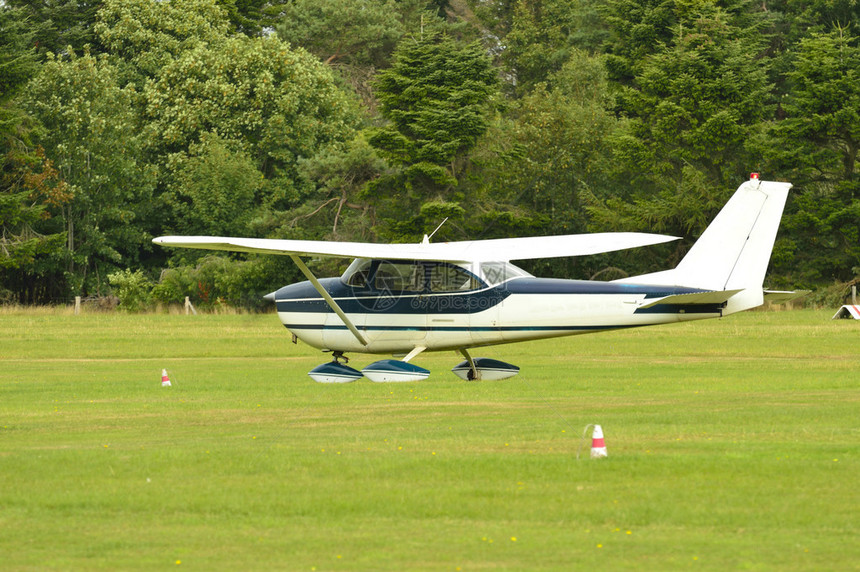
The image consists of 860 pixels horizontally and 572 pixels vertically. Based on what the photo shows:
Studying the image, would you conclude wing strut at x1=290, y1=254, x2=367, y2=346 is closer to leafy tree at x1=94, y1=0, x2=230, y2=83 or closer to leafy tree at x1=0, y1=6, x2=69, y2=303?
leafy tree at x1=0, y1=6, x2=69, y2=303

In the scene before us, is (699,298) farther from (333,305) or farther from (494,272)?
(333,305)

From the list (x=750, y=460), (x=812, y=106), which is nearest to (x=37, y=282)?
(x=812, y=106)

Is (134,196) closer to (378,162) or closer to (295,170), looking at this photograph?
(295,170)

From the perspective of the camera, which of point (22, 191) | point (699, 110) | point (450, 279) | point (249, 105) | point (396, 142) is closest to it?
point (450, 279)

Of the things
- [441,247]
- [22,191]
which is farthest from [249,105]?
[441,247]

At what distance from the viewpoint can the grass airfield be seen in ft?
27.7

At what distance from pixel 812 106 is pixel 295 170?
24.5 meters

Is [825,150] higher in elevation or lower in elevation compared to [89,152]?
lower

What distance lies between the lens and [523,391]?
753 inches

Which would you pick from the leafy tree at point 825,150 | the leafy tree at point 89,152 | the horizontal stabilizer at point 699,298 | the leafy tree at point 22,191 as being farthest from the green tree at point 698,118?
the horizontal stabilizer at point 699,298

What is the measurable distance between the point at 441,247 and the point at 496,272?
1305 mm

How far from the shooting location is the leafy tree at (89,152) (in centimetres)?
5766

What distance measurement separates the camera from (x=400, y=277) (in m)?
21.4

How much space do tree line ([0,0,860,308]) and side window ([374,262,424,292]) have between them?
27.6m
